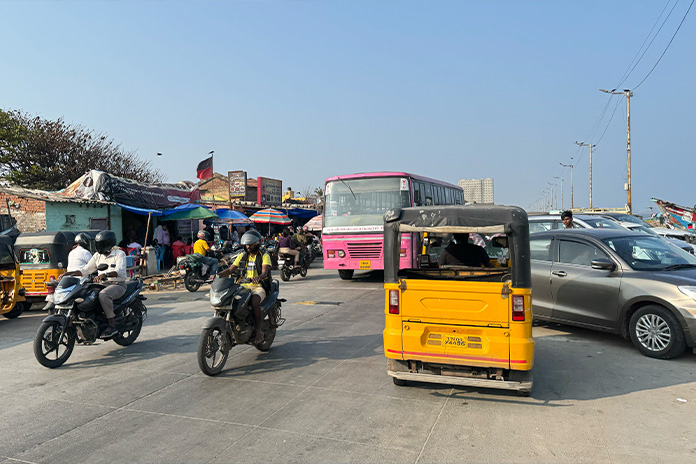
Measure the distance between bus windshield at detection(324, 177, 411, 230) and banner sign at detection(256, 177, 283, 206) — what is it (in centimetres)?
2261

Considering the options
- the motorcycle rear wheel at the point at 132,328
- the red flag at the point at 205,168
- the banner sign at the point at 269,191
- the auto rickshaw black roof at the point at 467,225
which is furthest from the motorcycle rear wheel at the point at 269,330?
the banner sign at the point at 269,191

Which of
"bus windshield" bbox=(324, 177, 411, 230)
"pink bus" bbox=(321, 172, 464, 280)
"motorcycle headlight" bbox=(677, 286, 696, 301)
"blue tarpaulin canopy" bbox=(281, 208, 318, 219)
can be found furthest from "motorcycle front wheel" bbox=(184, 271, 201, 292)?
"blue tarpaulin canopy" bbox=(281, 208, 318, 219)

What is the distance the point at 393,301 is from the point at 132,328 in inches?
181

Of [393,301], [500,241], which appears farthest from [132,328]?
[500,241]

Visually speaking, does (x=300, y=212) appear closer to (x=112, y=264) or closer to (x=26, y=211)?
(x=26, y=211)

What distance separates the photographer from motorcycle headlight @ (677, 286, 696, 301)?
6.34m

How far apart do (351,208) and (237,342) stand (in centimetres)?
897

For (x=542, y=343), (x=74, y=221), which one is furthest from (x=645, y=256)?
(x=74, y=221)

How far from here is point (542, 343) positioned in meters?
7.59

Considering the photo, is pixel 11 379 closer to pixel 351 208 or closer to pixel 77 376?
pixel 77 376

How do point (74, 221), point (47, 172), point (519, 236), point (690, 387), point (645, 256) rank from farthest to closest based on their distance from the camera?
1. point (47, 172)
2. point (74, 221)
3. point (645, 256)
4. point (690, 387)
5. point (519, 236)

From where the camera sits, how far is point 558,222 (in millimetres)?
12508

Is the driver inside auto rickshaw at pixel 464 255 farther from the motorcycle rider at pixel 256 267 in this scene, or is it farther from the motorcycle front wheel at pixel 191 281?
the motorcycle front wheel at pixel 191 281

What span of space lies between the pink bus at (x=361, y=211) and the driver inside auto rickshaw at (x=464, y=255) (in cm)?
762
